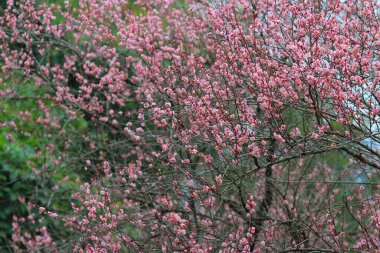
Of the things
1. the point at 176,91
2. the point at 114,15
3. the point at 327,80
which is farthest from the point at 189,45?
the point at 327,80

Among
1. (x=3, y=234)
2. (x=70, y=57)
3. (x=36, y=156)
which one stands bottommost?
(x=3, y=234)

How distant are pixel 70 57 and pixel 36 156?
5.01ft

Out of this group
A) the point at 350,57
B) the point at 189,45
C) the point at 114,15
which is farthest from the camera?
the point at 114,15

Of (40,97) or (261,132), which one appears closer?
(261,132)

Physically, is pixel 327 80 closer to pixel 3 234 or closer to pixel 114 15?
pixel 114 15

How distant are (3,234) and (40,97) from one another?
72.3 inches

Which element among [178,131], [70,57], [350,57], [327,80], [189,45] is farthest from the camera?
[70,57]

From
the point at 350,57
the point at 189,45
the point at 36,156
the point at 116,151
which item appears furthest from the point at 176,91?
the point at 36,156

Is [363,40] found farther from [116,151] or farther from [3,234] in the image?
[3,234]

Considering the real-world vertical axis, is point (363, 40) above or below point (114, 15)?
below

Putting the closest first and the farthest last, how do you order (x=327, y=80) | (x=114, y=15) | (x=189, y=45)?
(x=327, y=80) → (x=189, y=45) → (x=114, y=15)

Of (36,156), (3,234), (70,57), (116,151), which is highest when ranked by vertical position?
(70,57)

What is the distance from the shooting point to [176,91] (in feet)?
17.8

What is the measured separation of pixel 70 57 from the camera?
9.04 meters
